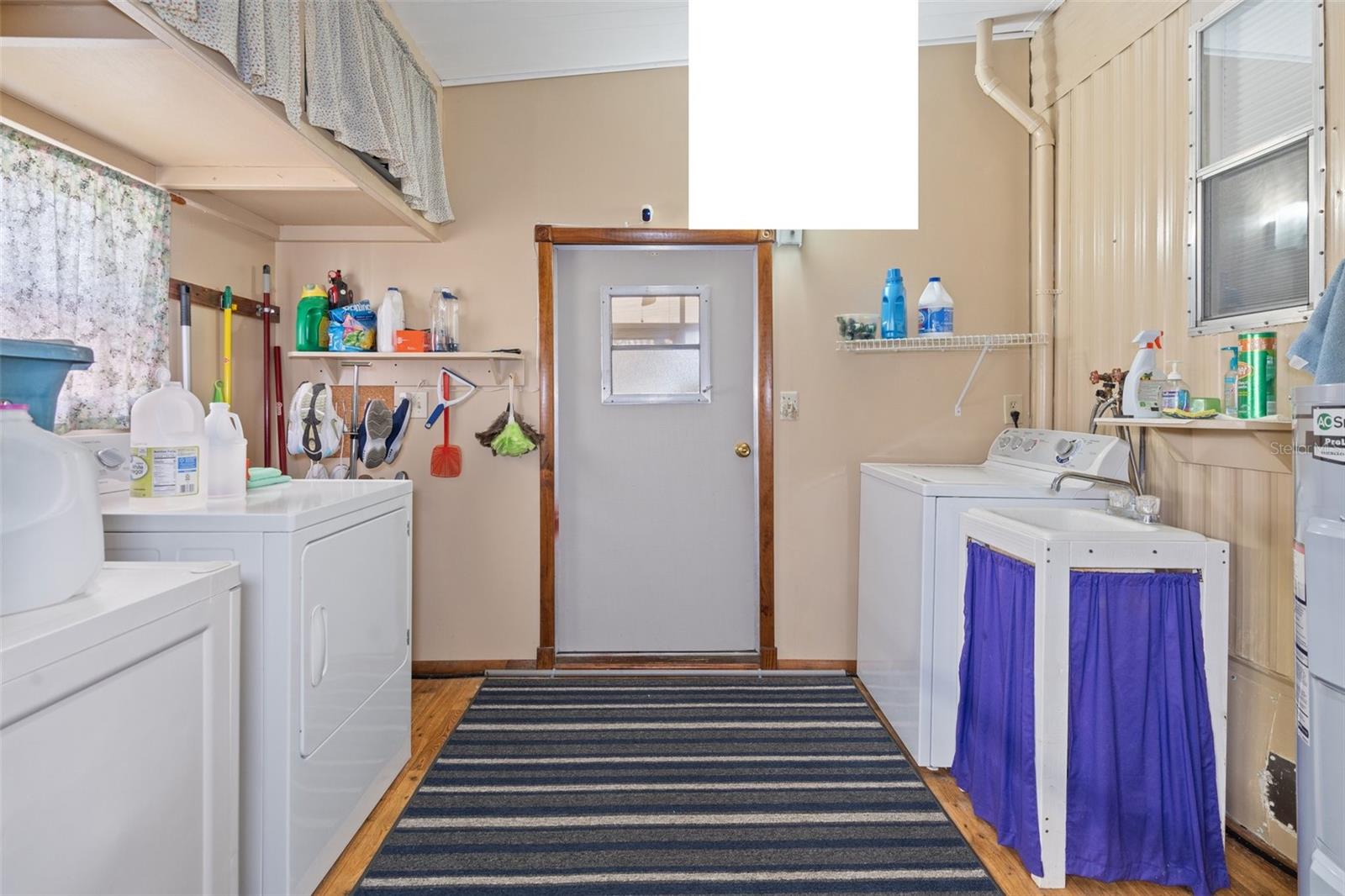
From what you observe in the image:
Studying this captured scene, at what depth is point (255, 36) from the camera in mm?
1561

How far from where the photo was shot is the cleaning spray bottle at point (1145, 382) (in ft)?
6.62

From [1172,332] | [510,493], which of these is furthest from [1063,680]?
[510,493]

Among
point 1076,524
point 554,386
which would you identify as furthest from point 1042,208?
point 554,386

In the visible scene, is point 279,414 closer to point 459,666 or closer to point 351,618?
point 459,666

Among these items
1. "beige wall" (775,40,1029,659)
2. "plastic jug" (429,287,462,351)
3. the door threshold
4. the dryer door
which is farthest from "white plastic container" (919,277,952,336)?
the dryer door

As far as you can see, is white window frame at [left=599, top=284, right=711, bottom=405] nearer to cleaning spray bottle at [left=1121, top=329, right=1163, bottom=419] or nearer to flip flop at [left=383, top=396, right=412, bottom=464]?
flip flop at [left=383, top=396, right=412, bottom=464]

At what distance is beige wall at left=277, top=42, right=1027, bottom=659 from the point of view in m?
2.87

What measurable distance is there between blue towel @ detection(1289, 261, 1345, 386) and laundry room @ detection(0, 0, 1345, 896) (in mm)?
12

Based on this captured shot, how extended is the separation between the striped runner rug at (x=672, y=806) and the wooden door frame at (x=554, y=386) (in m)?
0.36

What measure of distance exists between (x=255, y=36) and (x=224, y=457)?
98cm

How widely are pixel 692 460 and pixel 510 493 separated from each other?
802 mm

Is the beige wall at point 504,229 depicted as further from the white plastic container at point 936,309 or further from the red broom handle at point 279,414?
the white plastic container at point 936,309

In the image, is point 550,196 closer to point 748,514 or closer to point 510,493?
point 510,493

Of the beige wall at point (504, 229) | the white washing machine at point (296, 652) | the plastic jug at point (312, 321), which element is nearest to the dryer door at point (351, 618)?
the white washing machine at point (296, 652)
